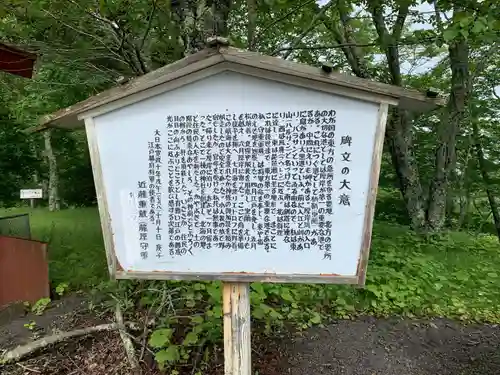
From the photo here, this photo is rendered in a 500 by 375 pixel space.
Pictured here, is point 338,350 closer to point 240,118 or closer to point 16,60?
point 240,118

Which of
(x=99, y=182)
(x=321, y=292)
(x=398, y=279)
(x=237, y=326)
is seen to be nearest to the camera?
(x=99, y=182)

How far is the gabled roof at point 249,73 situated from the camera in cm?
218

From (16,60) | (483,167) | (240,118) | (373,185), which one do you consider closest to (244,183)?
(240,118)

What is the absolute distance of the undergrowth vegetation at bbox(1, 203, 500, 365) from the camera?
3531mm

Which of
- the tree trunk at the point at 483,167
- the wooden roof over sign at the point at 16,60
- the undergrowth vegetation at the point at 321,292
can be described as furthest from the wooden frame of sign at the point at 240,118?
the tree trunk at the point at 483,167

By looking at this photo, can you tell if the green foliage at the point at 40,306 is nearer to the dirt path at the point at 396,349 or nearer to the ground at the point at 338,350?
the ground at the point at 338,350

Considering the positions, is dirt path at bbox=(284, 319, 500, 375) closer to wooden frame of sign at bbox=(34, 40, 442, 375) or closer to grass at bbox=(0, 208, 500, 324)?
grass at bbox=(0, 208, 500, 324)

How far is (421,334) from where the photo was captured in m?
4.05

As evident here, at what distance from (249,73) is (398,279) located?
3.41m

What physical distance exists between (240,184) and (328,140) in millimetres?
493

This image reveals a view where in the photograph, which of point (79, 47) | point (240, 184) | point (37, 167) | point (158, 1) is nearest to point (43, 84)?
point (79, 47)

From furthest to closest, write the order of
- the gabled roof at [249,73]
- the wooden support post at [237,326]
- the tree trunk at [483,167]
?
the tree trunk at [483,167], the wooden support post at [237,326], the gabled roof at [249,73]

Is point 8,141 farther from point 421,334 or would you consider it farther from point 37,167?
point 421,334

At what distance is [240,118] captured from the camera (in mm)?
2320
